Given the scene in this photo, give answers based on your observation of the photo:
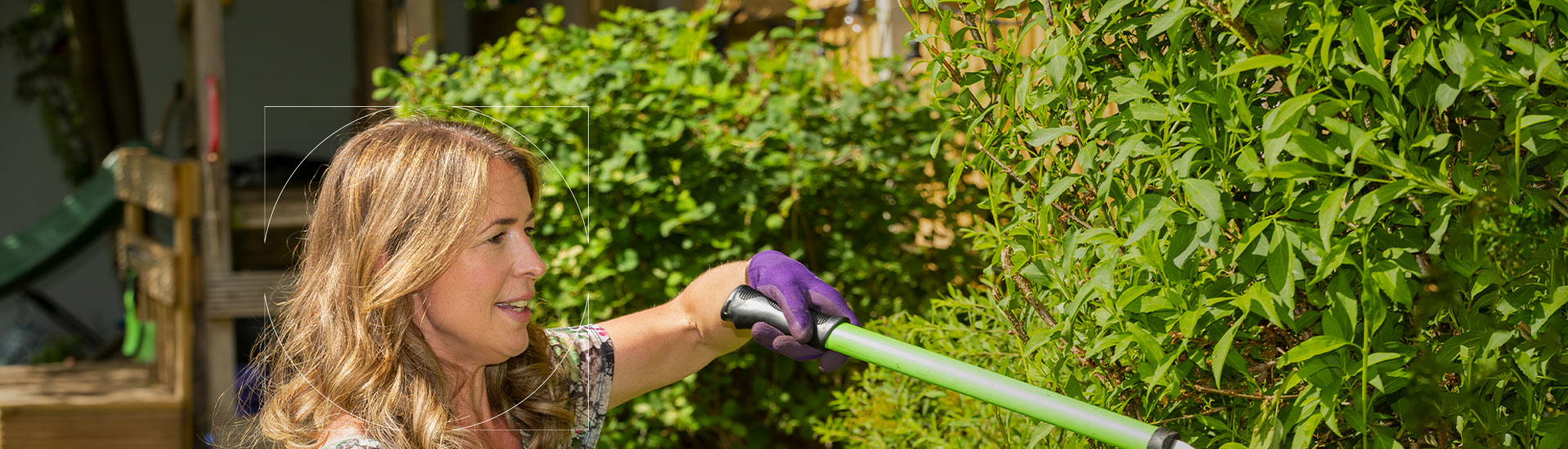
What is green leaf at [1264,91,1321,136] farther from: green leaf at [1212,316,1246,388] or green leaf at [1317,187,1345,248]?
green leaf at [1212,316,1246,388]

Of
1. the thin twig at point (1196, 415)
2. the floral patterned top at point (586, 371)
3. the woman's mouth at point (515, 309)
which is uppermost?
Result: the thin twig at point (1196, 415)

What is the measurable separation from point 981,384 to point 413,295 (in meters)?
0.77

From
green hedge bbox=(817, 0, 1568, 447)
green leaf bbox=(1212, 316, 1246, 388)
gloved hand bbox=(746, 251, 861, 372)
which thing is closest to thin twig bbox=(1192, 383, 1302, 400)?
green hedge bbox=(817, 0, 1568, 447)

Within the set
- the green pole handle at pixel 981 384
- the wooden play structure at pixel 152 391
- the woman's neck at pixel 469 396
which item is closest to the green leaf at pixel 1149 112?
the green pole handle at pixel 981 384

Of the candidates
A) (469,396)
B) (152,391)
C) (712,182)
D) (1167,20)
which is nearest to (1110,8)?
(1167,20)

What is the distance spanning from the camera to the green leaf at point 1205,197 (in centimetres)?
114

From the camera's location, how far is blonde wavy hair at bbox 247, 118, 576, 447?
1.59 meters

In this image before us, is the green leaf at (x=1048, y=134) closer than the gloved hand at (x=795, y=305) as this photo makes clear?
Yes

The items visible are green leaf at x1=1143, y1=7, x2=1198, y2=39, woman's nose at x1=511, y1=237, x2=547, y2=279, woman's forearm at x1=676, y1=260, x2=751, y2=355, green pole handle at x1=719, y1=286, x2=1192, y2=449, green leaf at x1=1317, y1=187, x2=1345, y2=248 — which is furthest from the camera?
woman's forearm at x1=676, y1=260, x2=751, y2=355

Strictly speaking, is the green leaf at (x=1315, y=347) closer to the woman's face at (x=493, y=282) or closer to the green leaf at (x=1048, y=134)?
the green leaf at (x=1048, y=134)

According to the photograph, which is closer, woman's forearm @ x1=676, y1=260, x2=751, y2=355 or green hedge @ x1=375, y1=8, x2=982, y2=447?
woman's forearm @ x1=676, y1=260, x2=751, y2=355

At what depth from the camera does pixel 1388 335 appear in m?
1.17

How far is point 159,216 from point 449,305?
7.28 m

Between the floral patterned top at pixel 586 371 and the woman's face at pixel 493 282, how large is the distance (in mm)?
341
